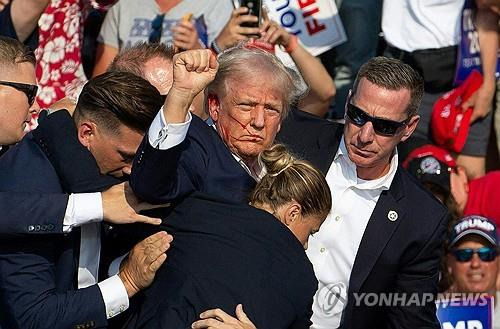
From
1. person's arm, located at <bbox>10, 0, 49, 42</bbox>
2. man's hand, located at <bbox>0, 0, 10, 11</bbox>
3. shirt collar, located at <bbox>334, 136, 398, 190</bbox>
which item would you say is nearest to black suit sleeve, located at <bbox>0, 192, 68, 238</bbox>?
shirt collar, located at <bbox>334, 136, 398, 190</bbox>

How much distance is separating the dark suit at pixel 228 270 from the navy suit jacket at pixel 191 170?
0.42 feet

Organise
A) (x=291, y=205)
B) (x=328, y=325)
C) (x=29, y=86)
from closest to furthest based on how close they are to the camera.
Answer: (x=291, y=205)
(x=29, y=86)
(x=328, y=325)

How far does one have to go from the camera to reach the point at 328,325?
193 inches

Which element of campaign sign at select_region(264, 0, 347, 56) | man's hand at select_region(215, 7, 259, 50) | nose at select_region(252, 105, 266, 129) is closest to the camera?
nose at select_region(252, 105, 266, 129)

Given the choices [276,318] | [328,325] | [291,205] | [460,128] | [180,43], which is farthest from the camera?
[460,128]

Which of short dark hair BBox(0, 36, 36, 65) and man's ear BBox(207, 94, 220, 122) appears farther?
man's ear BBox(207, 94, 220, 122)

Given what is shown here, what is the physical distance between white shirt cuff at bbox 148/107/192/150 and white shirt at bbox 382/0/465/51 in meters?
3.18

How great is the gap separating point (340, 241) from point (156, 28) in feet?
6.61

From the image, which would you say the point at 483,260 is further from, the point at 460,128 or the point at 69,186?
the point at 69,186

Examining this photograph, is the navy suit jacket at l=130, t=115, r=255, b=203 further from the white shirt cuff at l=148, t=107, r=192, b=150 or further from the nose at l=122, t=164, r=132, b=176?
the nose at l=122, t=164, r=132, b=176

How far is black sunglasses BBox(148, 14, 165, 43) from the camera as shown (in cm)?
630

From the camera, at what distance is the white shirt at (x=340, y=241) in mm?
4895

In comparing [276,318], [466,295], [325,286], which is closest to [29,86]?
[276,318]

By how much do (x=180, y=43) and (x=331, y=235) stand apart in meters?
1.38
